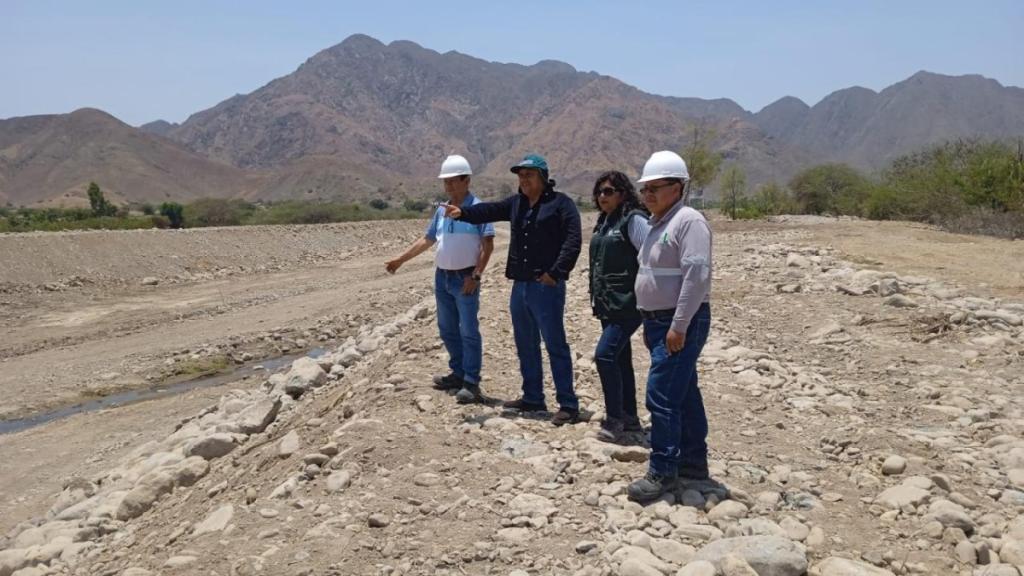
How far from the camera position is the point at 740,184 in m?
40.0

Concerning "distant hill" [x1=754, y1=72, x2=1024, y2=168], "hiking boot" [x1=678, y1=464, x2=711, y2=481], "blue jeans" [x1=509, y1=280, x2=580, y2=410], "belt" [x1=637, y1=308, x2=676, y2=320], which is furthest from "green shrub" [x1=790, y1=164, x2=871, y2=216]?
"distant hill" [x1=754, y1=72, x2=1024, y2=168]

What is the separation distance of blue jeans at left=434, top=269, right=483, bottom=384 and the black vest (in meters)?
1.29

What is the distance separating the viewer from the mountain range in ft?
314

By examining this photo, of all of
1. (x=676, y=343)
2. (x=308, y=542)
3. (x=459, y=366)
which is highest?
(x=676, y=343)

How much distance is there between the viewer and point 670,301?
14.0 feet

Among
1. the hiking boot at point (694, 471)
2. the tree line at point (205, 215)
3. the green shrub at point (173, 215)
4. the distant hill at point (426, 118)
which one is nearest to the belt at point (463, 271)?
the hiking boot at point (694, 471)

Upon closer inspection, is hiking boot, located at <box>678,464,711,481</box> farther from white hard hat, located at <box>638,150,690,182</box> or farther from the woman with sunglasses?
white hard hat, located at <box>638,150,690,182</box>

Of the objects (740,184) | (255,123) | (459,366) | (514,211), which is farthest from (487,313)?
(255,123)

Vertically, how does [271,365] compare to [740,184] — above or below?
below

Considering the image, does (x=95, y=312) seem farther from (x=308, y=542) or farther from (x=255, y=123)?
(x=255, y=123)

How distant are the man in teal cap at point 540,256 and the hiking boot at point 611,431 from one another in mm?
337

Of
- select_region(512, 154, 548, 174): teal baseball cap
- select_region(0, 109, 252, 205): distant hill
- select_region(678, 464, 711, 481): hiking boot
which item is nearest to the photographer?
select_region(678, 464, 711, 481): hiking boot

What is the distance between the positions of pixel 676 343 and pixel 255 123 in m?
149

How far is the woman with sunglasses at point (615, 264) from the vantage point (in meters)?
4.88
